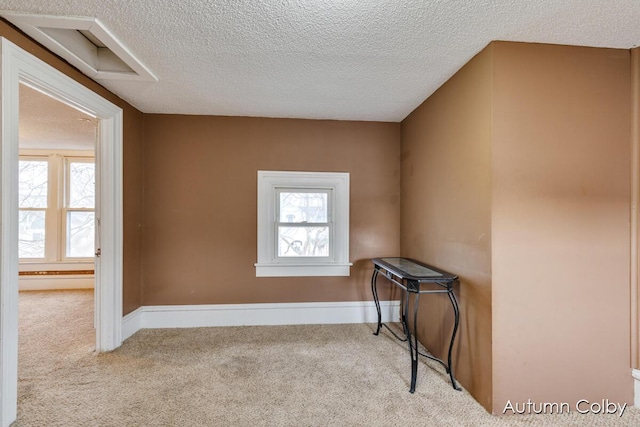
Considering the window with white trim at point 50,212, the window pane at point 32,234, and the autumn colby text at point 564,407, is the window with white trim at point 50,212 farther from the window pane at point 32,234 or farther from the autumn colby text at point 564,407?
the autumn colby text at point 564,407

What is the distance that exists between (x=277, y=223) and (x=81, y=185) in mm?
4134

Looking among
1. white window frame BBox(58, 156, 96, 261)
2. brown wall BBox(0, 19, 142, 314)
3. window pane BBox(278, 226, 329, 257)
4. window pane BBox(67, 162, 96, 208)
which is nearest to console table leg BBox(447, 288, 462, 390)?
window pane BBox(278, 226, 329, 257)

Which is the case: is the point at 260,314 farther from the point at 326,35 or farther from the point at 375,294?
the point at 326,35

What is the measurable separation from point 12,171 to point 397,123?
3.35 m

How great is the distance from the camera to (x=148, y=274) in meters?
3.12

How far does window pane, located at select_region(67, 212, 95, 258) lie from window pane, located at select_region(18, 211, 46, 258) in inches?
16.3

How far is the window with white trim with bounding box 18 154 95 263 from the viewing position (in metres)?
4.81

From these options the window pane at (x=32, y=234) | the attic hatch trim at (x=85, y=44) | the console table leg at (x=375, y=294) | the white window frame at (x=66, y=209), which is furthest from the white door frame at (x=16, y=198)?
the window pane at (x=32, y=234)

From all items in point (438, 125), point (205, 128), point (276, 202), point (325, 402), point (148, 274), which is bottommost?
point (325, 402)

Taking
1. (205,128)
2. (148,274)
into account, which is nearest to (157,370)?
(148,274)

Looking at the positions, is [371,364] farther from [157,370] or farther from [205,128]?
[205,128]

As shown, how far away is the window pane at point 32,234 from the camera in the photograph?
4.80 meters

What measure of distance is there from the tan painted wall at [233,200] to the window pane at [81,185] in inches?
111

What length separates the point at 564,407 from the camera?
1.80m
